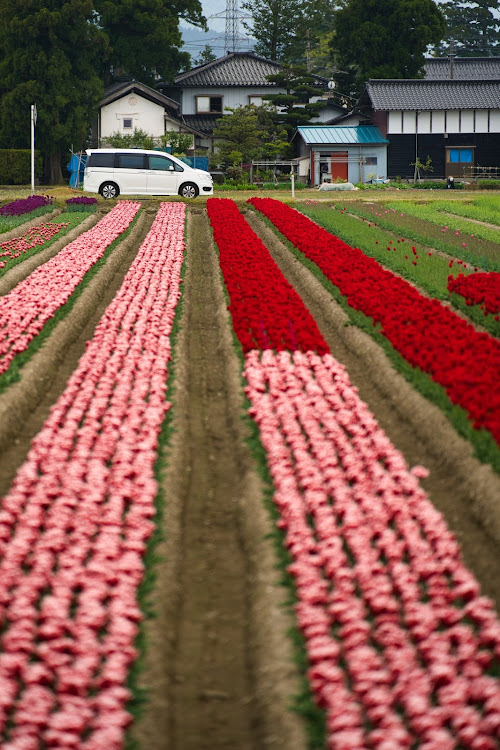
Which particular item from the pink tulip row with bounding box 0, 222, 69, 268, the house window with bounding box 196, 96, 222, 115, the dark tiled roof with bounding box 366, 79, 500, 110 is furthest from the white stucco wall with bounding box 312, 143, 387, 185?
the pink tulip row with bounding box 0, 222, 69, 268

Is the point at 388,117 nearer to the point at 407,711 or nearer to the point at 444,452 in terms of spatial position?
the point at 444,452

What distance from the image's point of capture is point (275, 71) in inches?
2564

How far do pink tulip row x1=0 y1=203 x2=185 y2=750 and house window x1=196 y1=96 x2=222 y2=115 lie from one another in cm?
5578

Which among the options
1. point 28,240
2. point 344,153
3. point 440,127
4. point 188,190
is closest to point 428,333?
point 28,240

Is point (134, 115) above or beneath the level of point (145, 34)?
beneath

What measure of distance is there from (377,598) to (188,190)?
3159 centimetres

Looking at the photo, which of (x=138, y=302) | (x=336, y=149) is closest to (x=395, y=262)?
(x=138, y=302)

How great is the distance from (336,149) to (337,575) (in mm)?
50604

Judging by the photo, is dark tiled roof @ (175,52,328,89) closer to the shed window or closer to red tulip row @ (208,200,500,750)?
the shed window

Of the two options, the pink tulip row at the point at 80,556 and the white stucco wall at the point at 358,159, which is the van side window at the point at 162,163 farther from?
the pink tulip row at the point at 80,556

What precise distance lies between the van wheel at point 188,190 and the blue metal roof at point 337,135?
18427 mm

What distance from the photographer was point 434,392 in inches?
382

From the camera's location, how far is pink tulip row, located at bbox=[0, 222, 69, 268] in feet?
68.4

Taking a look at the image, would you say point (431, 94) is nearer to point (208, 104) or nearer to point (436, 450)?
point (208, 104)
